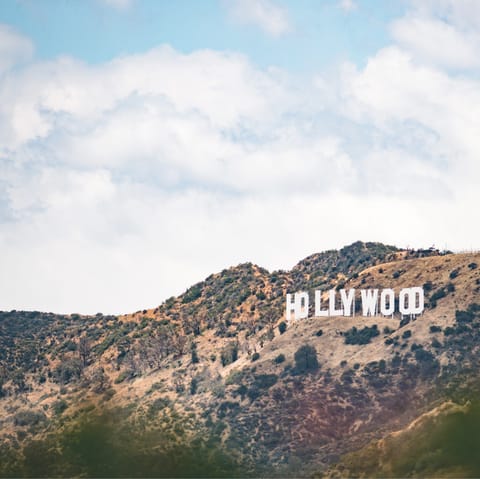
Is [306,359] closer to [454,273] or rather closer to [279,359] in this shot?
[279,359]

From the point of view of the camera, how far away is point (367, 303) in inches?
6506

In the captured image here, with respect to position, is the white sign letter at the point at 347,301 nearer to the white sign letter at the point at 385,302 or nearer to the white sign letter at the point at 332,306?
the white sign letter at the point at 332,306

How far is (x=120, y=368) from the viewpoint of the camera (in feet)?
579

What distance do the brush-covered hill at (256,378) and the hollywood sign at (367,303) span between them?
1597 mm

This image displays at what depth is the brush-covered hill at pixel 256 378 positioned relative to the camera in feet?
408

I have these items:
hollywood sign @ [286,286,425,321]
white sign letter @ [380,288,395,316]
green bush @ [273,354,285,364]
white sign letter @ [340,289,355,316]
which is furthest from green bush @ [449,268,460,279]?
green bush @ [273,354,285,364]

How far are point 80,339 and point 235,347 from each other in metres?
37.4

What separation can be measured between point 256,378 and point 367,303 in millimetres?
23487

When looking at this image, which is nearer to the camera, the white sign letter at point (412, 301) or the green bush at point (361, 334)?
the white sign letter at point (412, 301)

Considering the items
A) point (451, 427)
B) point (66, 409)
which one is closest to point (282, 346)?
point (66, 409)

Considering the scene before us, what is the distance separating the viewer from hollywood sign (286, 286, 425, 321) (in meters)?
159

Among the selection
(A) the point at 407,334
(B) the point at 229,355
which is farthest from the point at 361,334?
(B) the point at 229,355

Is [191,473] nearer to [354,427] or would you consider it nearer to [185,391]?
[354,427]

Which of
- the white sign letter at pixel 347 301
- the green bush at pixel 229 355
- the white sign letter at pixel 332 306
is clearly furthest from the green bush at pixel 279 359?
the white sign letter at pixel 347 301
